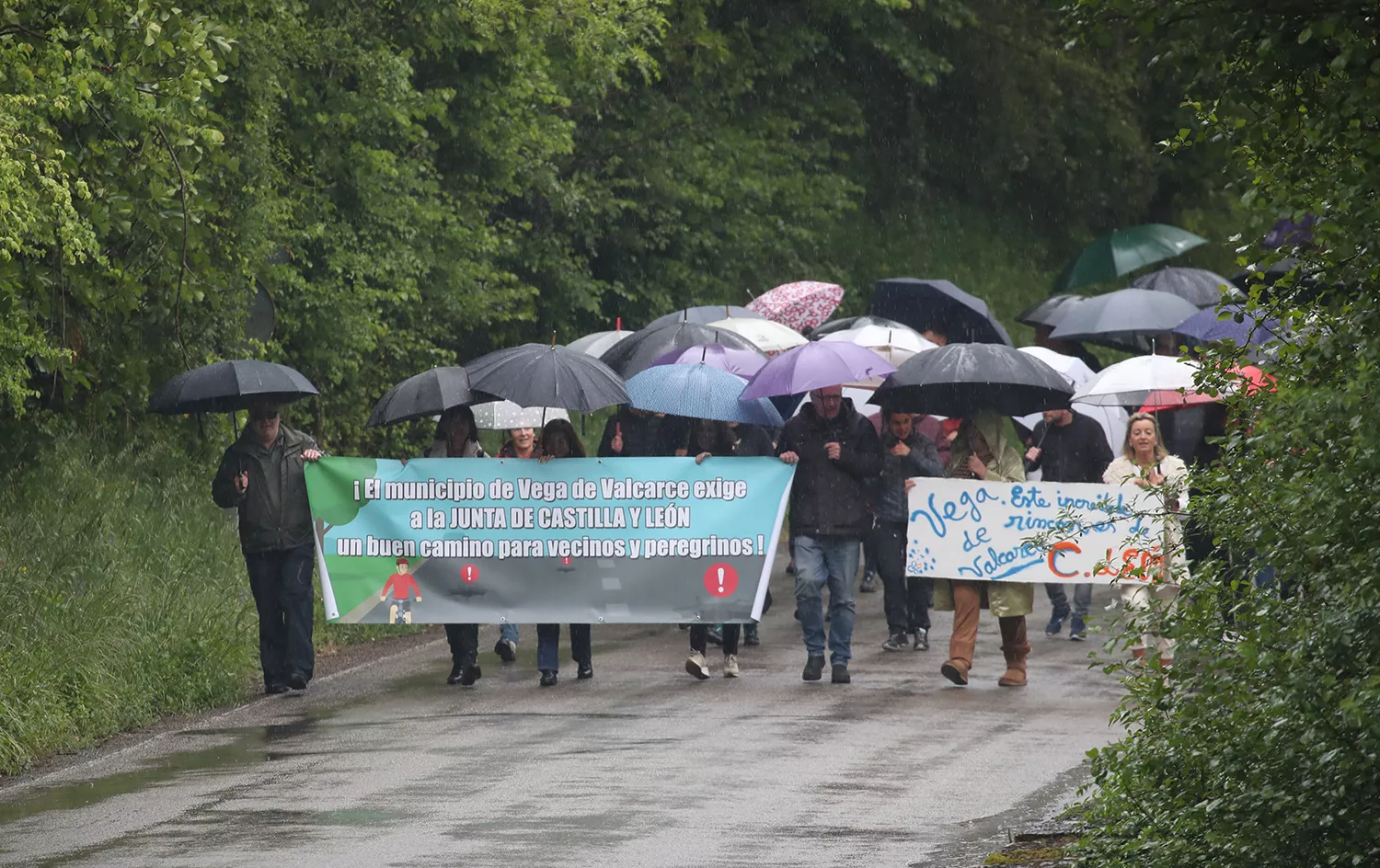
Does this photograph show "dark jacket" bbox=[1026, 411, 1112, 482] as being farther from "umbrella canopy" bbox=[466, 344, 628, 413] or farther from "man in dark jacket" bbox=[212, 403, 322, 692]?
"man in dark jacket" bbox=[212, 403, 322, 692]

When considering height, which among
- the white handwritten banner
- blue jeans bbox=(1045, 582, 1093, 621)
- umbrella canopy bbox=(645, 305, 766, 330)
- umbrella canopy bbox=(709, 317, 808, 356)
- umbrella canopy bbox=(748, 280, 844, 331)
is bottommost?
blue jeans bbox=(1045, 582, 1093, 621)

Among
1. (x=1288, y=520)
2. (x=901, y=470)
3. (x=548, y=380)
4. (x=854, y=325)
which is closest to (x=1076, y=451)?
(x=901, y=470)

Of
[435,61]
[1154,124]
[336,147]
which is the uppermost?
[1154,124]

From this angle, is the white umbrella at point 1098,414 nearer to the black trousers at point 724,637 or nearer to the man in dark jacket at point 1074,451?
the man in dark jacket at point 1074,451

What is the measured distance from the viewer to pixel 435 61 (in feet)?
74.2

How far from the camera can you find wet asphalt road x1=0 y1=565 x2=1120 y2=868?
866 cm

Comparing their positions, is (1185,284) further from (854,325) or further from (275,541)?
(275,541)

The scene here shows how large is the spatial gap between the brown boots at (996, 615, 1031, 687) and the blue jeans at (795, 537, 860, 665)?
3.45 feet

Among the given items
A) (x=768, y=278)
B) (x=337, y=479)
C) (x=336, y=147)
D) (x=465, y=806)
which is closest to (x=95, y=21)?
(x=337, y=479)

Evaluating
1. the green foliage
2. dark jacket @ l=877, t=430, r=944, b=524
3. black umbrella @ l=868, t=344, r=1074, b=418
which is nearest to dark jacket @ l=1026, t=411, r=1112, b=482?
dark jacket @ l=877, t=430, r=944, b=524

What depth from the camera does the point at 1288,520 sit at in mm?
5836

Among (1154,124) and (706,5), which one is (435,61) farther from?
(1154,124)

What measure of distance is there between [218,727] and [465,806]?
320 centimetres

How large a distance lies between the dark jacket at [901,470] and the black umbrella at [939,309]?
4.99 metres
